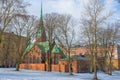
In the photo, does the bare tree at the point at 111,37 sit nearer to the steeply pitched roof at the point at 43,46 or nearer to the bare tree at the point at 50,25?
the bare tree at the point at 50,25

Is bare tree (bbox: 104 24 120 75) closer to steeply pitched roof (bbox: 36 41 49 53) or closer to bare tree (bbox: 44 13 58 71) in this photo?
bare tree (bbox: 44 13 58 71)

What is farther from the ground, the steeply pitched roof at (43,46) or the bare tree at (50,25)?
the bare tree at (50,25)

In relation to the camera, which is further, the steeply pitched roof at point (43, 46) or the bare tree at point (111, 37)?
the steeply pitched roof at point (43, 46)

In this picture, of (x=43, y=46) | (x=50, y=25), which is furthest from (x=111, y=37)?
(x=43, y=46)

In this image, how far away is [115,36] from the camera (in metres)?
59.2

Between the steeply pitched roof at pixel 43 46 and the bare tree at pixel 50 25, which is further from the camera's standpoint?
the steeply pitched roof at pixel 43 46

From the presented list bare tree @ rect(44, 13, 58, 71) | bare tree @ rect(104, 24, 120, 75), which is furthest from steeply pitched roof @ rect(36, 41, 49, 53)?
bare tree @ rect(104, 24, 120, 75)

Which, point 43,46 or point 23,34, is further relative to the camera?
point 43,46

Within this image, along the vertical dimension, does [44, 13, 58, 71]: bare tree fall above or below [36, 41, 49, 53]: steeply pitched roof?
above

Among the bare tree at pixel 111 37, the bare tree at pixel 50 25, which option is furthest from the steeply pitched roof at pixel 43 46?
the bare tree at pixel 111 37

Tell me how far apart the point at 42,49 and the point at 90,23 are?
1630 inches

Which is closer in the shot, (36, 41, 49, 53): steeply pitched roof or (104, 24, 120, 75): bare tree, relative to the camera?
(104, 24, 120, 75): bare tree

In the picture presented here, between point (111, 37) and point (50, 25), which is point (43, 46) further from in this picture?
point (111, 37)

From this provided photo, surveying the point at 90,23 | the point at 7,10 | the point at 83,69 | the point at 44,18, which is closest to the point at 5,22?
the point at 7,10
